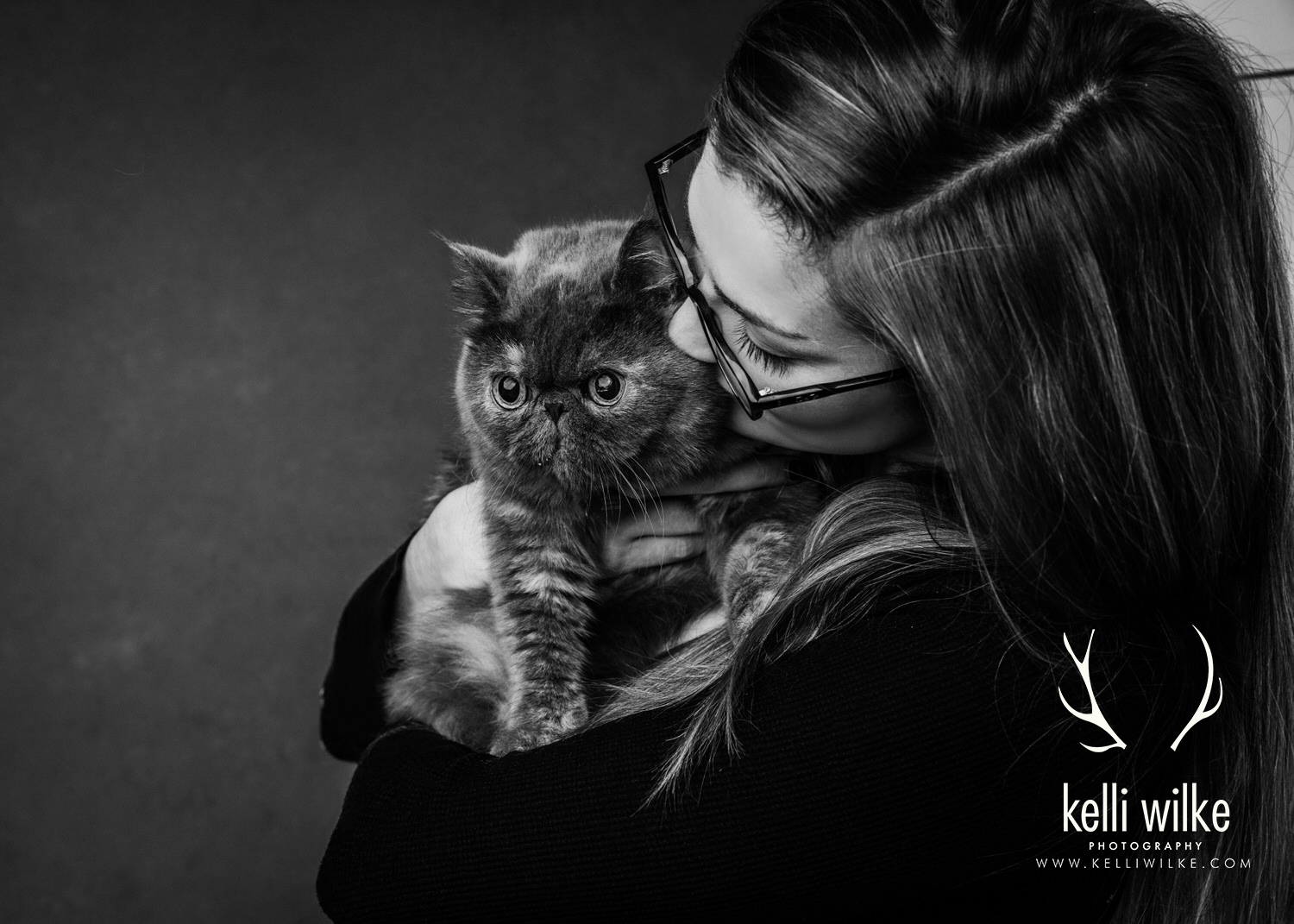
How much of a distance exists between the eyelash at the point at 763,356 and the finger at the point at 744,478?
0.87ft

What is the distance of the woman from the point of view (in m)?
0.92

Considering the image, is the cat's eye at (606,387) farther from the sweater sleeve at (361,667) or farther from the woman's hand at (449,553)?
the sweater sleeve at (361,667)

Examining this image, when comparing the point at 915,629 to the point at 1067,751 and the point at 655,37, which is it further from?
the point at 655,37

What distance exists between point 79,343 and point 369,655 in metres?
1.38

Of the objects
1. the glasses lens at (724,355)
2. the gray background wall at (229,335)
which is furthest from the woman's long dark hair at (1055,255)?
the gray background wall at (229,335)

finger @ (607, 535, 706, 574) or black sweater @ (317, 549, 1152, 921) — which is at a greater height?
finger @ (607, 535, 706, 574)

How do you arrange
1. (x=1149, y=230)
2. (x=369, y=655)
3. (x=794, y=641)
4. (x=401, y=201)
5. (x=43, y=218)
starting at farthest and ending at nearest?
(x=401, y=201), (x=43, y=218), (x=369, y=655), (x=794, y=641), (x=1149, y=230)

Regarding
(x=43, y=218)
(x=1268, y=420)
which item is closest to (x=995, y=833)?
(x=1268, y=420)

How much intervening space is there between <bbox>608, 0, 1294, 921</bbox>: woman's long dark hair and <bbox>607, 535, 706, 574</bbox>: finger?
1.19ft

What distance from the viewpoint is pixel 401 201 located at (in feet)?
8.67

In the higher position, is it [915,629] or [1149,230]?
[1149,230]

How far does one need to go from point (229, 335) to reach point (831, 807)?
2078 millimetres

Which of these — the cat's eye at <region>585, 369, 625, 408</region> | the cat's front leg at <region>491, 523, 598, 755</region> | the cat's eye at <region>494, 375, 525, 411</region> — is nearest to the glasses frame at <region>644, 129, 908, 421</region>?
the cat's eye at <region>585, 369, 625, 408</region>

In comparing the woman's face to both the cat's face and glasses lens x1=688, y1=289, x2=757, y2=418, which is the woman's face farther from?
the cat's face
